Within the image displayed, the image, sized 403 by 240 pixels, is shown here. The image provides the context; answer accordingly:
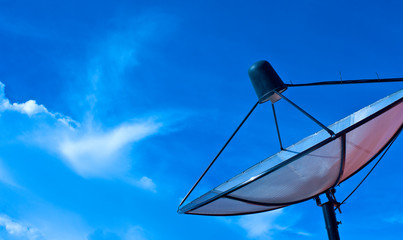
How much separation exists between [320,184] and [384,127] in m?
2.75

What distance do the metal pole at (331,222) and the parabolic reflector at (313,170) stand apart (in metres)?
0.84

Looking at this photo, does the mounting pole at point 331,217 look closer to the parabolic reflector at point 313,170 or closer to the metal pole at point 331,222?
the metal pole at point 331,222

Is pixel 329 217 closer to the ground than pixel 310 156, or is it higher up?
closer to the ground

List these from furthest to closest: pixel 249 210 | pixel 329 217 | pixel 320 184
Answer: pixel 249 210
pixel 320 184
pixel 329 217

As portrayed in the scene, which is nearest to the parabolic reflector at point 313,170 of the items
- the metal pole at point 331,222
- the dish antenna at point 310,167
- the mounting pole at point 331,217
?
the dish antenna at point 310,167

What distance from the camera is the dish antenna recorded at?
10.0 m

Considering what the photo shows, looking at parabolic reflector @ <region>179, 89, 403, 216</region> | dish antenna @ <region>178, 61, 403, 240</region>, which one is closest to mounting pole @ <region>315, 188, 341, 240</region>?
dish antenna @ <region>178, 61, 403, 240</region>

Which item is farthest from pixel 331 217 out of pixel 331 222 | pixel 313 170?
pixel 313 170

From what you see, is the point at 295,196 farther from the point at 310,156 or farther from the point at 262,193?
the point at 310,156

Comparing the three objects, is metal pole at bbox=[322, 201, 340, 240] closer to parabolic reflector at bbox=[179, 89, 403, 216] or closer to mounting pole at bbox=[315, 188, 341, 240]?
mounting pole at bbox=[315, 188, 341, 240]

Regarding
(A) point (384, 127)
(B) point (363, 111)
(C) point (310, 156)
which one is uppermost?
(B) point (363, 111)

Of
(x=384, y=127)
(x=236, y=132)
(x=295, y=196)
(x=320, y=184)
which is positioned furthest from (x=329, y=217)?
(x=236, y=132)

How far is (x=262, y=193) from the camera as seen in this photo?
12.2 metres

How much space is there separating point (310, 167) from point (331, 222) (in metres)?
1.69
